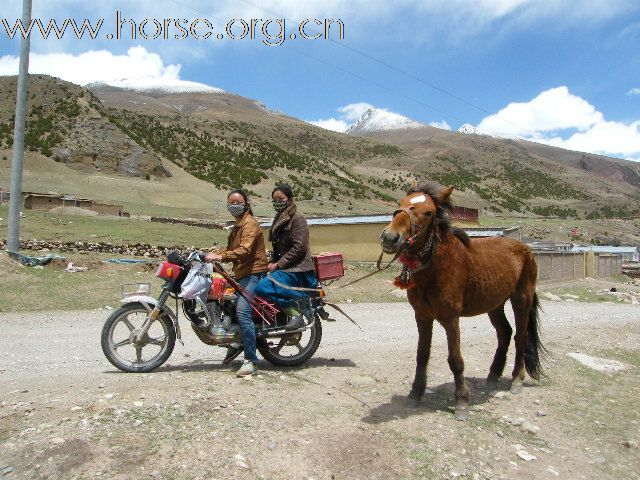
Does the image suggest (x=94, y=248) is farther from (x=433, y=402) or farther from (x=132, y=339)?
(x=433, y=402)

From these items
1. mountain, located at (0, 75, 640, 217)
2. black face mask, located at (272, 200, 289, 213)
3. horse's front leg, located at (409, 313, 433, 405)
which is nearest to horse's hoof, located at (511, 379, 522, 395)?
horse's front leg, located at (409, 313, 433, 405)

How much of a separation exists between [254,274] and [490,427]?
2938 millimetres

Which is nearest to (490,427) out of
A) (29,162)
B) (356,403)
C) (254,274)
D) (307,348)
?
(356,403)

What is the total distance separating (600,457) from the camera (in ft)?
16.1

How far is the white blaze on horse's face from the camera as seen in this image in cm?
459

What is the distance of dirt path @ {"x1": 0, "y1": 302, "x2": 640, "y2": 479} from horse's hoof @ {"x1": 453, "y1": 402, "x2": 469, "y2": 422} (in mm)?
86

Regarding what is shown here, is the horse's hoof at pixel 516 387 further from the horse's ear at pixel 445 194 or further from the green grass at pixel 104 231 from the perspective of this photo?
the green grass at pixel 104 231

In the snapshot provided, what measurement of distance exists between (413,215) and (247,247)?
2.02 m

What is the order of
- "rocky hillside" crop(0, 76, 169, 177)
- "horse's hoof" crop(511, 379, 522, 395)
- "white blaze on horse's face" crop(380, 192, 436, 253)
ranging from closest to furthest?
1. "white blaze on horse's face" crop(380, 192, 436, 253)
2. "horse's hoof" crop(511, 379, 522, 395)
3. "rocky hillside" crop(0, 76, 169, 177)

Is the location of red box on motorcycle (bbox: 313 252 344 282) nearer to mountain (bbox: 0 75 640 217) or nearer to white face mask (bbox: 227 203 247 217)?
white face mask (bbox: 227 203 247 217)

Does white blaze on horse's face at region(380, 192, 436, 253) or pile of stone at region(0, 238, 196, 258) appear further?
pile of stone at region(0, 238, 196, 258)

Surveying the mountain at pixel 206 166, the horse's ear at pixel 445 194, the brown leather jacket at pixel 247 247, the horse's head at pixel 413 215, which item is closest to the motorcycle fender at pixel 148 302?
the brown leather jacket at pixel 247 247

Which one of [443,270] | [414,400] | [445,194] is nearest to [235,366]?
[414,400]

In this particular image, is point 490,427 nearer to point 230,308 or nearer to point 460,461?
point 460,461
